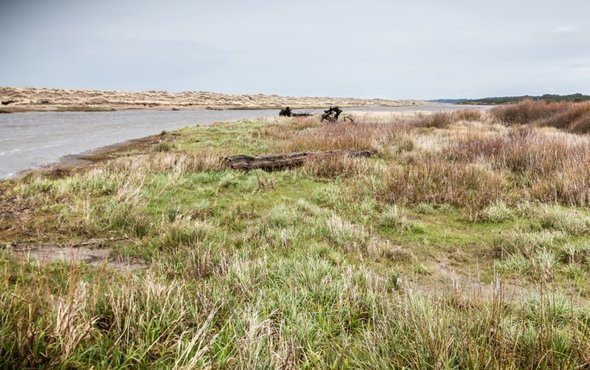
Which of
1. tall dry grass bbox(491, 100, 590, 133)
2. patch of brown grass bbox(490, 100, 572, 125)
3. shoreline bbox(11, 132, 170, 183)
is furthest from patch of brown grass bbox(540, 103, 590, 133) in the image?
shoreline bbox(11, 132, 170, 183)

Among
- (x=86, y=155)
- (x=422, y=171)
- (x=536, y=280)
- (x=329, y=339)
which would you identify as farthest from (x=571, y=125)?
(x=86, y=155)

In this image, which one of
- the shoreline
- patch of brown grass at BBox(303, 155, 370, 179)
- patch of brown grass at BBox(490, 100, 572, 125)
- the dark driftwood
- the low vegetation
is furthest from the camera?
patch of brown grass at BBox(490, 100, 572, 125)

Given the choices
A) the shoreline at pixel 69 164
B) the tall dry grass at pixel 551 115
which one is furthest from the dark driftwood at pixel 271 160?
the tall dry grass at pixel 551 115

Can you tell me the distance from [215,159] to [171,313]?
8848 millimetres

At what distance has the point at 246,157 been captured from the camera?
11.4m

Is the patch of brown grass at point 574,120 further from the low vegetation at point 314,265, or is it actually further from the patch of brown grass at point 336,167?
the patch of brown grass at point 336,167

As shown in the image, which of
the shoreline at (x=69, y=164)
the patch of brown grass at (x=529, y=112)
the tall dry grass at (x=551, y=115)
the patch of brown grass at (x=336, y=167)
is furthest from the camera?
the patch of brown grass at (x=529, y=112)

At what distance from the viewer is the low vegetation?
2.46 meters

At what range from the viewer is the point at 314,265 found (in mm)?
4223

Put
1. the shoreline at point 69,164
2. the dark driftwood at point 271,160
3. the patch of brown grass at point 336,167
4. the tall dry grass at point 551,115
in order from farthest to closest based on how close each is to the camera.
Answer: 1. the tall dry grass at point 551,115
2. the shoreline at point 69,164
3. the dark driftwood at point 271,160
4. the patch of brown grass at point 336,167

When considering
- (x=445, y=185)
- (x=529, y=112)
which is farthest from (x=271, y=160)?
(x=529, y=112)

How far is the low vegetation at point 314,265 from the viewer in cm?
246

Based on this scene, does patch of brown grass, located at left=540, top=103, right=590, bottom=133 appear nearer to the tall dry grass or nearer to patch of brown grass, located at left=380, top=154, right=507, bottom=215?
the tall dry grass

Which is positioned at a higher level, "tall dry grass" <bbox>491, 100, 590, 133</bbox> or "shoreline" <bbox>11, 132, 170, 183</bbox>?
"tall dry grass" <bbox>491, 100, 590, 133</bbox>
